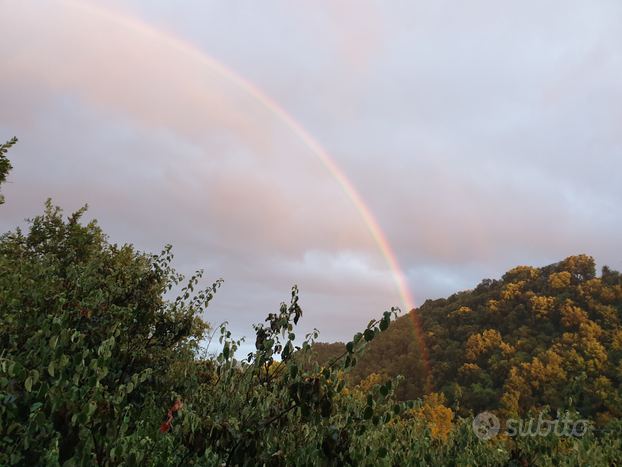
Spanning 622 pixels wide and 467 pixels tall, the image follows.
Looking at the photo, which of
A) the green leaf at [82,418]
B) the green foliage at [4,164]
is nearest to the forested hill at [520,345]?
the green foliage at [4,164]

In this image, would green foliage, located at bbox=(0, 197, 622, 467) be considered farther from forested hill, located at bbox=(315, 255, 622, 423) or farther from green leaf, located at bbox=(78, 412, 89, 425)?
forested hill, located at bbox=(315, 255, 622, 423)

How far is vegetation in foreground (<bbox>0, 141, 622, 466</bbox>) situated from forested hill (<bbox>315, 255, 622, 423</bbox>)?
28.5 m

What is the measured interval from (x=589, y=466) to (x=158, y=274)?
28.2 feet

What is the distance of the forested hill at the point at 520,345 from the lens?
41156 mm

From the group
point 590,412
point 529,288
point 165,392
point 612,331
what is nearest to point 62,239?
point 165,392

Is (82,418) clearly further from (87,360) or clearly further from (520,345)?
(520,345)

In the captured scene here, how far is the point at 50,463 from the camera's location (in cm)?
275

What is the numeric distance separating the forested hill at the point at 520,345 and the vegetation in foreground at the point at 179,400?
93.7 feet

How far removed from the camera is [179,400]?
3.01 m

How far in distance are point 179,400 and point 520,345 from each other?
58187 millimetres

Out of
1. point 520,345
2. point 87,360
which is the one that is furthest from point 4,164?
point 520,345

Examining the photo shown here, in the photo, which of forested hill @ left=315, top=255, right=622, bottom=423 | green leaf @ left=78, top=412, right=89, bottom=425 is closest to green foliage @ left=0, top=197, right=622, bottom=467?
green leaf @ left=78, top=412, right=89, bottom=425

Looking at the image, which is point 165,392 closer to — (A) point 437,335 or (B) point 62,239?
(B) point 62,239
